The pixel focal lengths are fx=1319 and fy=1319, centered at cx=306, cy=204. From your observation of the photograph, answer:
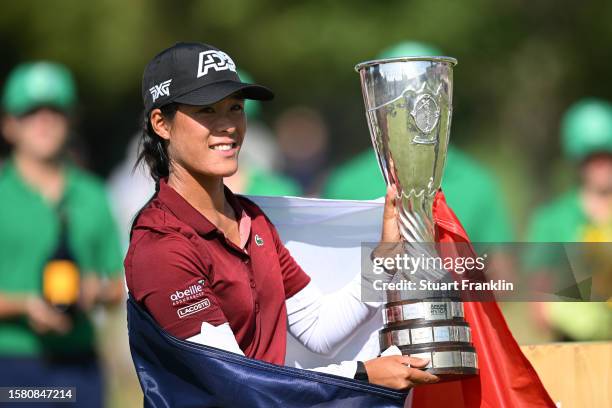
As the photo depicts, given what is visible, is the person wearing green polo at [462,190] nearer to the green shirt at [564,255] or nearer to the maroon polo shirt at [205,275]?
the green shirt at [564,255]

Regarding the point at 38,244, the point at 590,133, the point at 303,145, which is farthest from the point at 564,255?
the point at 303,145

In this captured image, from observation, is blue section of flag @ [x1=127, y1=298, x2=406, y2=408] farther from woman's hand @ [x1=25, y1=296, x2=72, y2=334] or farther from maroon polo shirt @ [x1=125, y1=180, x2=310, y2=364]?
woman's hand @ [x1=25, y1=296, x2=72, y2=334]

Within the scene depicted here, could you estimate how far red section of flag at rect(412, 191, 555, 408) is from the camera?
4230 millimetres

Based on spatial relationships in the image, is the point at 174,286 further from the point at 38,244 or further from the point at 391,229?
the point at 38,244

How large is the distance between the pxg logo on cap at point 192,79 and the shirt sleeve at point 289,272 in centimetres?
56

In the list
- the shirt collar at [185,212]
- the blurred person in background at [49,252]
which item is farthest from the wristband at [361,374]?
the blurred person in background at [49,252]

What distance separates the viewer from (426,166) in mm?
4070

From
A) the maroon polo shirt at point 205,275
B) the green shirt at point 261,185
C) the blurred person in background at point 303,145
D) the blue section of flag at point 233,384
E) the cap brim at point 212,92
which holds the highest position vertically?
the blurred person in background at point 303,145

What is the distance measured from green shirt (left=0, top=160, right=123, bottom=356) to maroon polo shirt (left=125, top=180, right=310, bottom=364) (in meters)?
2.71

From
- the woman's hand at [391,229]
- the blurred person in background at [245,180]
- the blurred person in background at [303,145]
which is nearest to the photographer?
the woman's hand at [391,229]

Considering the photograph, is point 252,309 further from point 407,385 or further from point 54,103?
A: point 54,103

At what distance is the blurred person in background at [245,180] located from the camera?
7570 mm

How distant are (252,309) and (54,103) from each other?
11.6 ft

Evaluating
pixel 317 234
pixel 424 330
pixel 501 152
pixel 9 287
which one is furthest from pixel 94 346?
pixel 501 152
